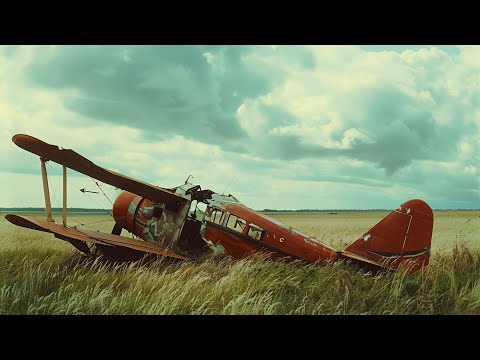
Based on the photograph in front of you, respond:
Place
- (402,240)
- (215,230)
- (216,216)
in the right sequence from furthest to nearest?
(216,216), (215,230), (402,240)

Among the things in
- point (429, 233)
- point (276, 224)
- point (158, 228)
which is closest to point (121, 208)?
point (158, 228)

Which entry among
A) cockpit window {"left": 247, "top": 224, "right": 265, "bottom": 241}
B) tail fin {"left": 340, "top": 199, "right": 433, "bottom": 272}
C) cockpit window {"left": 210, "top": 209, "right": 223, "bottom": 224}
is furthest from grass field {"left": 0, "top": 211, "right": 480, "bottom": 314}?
cockpit window {"left": 210, "top": 209, "right": 223, "bottom": 224}

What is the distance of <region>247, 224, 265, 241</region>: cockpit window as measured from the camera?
7461mm

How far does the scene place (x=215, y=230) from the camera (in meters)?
7.88

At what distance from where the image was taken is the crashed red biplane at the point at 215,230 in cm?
693

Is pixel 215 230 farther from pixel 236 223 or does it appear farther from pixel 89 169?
pixel 89 169

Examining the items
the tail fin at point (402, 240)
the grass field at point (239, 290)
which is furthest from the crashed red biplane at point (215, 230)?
the grass field at point (239, 290)

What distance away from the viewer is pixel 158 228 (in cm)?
863

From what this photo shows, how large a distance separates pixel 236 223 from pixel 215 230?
479mm

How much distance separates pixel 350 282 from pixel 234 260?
7.51ft

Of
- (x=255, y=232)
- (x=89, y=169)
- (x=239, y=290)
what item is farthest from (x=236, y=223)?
(x=89, y=169)

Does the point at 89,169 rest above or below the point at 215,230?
above

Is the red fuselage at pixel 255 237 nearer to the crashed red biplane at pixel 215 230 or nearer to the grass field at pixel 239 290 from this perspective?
the crashed red biplane at pixel 215 230

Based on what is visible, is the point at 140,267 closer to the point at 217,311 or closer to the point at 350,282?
the point at 217,311
